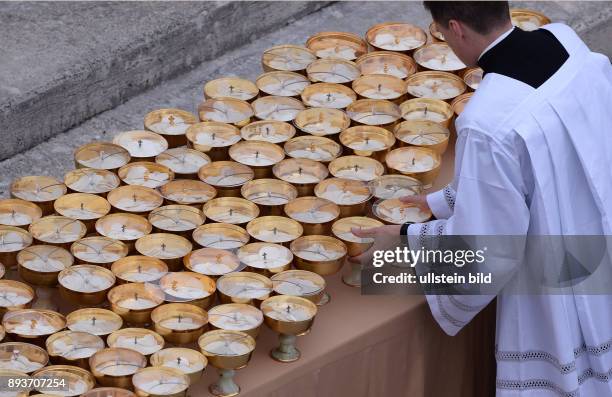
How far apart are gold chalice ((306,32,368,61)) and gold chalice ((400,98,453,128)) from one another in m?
0.37

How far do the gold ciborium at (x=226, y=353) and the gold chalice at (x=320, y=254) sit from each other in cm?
28

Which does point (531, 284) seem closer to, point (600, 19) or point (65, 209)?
point (65, 209)

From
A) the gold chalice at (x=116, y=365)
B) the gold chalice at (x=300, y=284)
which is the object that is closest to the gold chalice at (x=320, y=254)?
the gold chalice at (x=300, y=284)

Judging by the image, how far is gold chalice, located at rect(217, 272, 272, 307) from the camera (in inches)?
109

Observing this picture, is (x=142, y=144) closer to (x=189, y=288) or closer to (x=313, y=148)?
(x=313, y=148)

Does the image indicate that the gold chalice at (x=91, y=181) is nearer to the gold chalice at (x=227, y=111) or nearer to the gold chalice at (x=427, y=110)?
the gold chalice at (x=227, y=111)

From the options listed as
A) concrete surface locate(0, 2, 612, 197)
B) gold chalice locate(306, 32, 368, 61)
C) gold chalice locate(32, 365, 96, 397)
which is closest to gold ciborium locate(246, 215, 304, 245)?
gold chalice locate(32, 365, 96, 397)

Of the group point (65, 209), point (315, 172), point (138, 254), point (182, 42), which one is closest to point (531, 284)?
point (315, 172)

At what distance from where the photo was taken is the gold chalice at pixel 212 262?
284 cm

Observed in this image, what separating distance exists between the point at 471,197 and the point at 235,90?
98 cm

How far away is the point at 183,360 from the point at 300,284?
35cm

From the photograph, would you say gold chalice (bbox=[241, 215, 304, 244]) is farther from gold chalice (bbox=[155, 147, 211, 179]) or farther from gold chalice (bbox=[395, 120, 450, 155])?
gold chalice (bbox=[395, 120, 450, 155])

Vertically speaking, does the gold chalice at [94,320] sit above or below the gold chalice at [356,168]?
below

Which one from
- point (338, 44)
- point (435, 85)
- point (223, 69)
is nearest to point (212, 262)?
point (435, 85)
